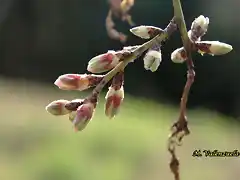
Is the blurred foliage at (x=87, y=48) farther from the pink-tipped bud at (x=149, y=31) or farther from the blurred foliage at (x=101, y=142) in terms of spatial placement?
the pink-tipped bud at (x=149, y=31)

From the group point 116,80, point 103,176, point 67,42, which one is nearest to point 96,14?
point 67,42

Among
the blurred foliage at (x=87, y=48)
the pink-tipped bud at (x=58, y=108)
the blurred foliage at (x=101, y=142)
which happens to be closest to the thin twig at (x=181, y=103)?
the pink-tipped bud at (x=58, y=108)

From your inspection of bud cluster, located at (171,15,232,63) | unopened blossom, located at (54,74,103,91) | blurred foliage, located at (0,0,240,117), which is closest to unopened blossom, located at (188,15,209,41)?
bud cluster, located at (171,15,232,63)

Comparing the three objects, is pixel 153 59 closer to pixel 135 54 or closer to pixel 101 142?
pixel 135 54

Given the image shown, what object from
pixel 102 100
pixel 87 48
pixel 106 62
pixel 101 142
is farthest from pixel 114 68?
pixel 87 48

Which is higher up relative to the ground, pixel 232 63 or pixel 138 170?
pixel 232 63

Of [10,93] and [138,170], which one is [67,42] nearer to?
[10,93]

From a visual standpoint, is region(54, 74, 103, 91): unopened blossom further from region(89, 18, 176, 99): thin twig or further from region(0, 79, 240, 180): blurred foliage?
region(0, 79, 240, 180): blurred foliage
